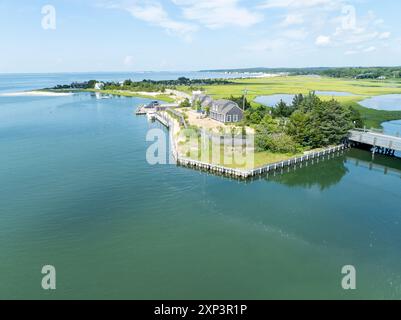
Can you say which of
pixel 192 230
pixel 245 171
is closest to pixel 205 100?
pixel 245 171

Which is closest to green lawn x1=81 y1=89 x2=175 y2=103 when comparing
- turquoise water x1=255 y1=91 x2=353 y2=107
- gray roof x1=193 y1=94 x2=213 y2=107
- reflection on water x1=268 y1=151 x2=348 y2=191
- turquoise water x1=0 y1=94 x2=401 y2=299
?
gray roof x1=193 y1=94 x2=213 y2=107

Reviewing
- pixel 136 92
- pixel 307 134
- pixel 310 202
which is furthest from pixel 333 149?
pixel 136 92

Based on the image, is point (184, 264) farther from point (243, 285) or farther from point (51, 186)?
point (51, 186)

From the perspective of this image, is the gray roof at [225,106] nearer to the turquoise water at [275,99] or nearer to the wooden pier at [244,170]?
the wooden pier at [244,170]

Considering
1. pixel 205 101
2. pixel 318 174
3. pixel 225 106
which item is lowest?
pixel 318 174

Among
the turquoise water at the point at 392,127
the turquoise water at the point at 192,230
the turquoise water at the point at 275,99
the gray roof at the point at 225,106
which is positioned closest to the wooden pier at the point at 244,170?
the turquoise water at the point at 192,230

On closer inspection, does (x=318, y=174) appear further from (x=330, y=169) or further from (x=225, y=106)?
(x=225, y=106)
